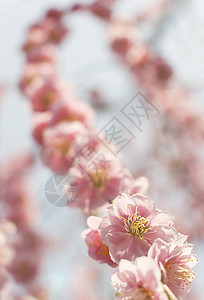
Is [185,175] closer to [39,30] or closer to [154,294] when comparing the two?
[39,30]

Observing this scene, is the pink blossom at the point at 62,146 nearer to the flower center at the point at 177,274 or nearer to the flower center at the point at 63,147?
the flower center at the point at 63,147

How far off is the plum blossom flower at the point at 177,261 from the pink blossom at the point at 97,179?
0.47 m

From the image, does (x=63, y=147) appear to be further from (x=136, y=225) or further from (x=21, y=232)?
(x=21, y=232)

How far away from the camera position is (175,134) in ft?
14.3

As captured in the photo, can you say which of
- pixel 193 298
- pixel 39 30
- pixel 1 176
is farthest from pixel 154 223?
pixel 193 298

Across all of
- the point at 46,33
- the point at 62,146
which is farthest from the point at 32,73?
the point at 62,146

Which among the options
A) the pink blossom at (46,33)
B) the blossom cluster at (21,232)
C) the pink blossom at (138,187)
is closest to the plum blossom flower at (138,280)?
the pink blossom at (138,187)

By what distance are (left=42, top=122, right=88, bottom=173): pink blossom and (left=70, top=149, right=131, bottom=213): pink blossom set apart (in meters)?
0.21

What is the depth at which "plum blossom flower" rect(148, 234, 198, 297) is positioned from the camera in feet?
2.55

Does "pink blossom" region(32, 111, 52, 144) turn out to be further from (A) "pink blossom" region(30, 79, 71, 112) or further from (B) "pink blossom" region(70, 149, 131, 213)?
(B) "pink blossom" region(70, 149, 131, 213)

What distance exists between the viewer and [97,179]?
1347 mm

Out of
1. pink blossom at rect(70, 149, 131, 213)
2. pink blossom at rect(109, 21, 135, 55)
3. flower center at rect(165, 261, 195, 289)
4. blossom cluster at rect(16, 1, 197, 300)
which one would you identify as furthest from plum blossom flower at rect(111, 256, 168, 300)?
pink blossom at rect(109, 21, 135, 55)

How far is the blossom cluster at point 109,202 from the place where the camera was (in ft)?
2.45

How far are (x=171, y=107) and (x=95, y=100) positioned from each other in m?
0.96
